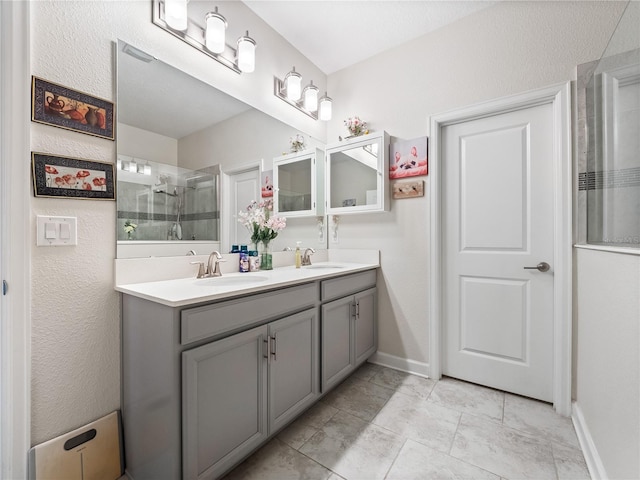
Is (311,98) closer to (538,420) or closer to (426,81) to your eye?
(426,81)

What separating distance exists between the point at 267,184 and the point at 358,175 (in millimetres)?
806

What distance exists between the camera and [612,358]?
3.82 feet

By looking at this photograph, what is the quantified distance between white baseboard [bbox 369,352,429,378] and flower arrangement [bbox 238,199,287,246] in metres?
1.41

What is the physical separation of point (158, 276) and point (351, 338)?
134 cm

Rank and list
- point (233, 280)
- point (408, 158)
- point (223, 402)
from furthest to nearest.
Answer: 1. point (408, 158)
2. point (233, 280)
3. point (223, 402)

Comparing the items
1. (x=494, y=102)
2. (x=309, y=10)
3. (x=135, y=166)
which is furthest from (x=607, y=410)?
(x=309, y=10)

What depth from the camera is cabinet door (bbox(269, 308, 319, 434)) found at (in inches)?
55.1

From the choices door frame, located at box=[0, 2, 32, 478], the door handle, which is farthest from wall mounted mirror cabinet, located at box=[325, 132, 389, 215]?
door frame, located at box=[0, 2, 32, 478]

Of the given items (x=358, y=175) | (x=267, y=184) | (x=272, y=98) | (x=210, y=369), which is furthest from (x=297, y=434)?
(x=272, y=98)

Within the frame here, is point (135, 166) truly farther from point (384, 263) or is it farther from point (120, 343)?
point (384, 263)

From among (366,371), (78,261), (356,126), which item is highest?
(356,126)

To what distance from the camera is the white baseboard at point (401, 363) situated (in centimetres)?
225

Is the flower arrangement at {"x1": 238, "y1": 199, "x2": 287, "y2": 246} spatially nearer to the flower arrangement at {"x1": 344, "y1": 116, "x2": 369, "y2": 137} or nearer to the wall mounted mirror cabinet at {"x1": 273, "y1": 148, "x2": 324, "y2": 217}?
the wall mounted mirror cabinet at {"x1": 273, "y1": 148, "x2": 324, "y2": 217}

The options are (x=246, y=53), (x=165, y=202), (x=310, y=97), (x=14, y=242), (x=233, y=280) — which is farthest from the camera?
(x=310, y=97)
